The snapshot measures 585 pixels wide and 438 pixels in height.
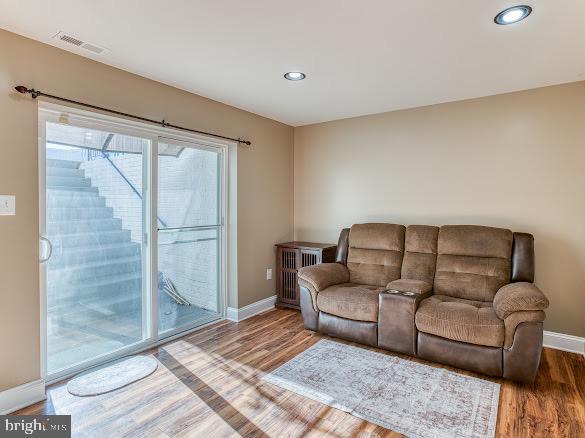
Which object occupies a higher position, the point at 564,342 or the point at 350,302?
the point at 350,302

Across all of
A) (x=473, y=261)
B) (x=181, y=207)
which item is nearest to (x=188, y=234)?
(x=181, y=207)

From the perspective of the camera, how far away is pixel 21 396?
2137mm

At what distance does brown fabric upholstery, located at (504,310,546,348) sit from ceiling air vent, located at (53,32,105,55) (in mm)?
3499

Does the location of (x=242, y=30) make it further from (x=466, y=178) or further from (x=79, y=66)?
(x=466, y=178)

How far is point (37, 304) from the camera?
225 cm

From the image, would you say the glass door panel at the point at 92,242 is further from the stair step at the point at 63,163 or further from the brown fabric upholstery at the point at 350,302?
the brown fabric upholstery at the point at 350,302

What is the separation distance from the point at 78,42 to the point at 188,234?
185 centimetres

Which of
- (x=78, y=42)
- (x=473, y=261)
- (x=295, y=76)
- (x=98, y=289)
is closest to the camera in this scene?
(x=78, y=42)

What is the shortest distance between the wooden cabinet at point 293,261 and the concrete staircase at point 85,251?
177 centimetres

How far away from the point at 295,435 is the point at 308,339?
1.39m

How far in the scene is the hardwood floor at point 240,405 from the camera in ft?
6.34

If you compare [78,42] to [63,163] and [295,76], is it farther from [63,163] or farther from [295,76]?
[295,76]

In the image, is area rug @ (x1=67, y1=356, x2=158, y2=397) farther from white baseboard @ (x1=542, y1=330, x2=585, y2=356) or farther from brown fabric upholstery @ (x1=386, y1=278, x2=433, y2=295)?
white baseboard @ (x1=542, y1=330, x2=585, y2=356)

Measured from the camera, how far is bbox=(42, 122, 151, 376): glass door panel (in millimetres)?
2473
